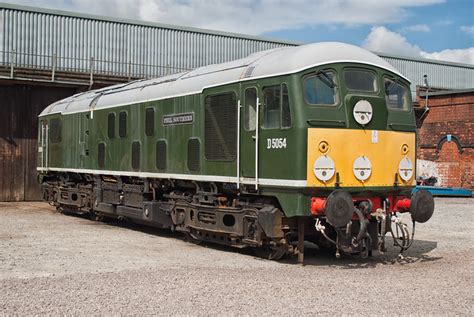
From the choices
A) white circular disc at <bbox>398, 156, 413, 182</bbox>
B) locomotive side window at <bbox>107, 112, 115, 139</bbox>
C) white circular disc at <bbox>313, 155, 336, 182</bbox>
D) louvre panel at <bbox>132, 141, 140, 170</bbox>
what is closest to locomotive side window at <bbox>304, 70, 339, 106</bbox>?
white circular disc at <bbox>313, 155, 336, 182</bbox>

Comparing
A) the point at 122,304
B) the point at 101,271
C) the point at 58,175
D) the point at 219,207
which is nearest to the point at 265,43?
the point at 58,175

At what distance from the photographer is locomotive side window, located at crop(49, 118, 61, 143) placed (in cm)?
1952

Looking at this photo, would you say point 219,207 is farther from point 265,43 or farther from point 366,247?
point 265,43

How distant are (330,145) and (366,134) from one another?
0.77m

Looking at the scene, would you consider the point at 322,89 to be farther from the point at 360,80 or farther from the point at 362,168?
the point at 362,168

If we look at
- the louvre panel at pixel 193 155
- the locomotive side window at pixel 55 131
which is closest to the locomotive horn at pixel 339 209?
the louvre panel at pixel 193 155

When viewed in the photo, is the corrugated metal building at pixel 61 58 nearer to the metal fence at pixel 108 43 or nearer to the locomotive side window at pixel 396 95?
the metal fence at pixel 108 43

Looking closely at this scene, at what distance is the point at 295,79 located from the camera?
9992 millimetres

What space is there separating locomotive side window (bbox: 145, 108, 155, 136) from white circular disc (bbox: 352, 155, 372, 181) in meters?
5.43

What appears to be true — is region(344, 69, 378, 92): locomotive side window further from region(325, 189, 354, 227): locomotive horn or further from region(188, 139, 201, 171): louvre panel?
region(188, 139, 201, 171): louvre panel

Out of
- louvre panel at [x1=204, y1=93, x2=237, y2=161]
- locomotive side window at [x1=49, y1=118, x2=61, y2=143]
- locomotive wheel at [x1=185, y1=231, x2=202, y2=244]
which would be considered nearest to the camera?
louvre panel at [x1=204, y1=93, x2=237, y2=161]

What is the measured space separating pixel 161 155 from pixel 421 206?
564 centimetres

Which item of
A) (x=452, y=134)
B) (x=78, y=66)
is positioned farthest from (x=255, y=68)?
(x=452, y=134)

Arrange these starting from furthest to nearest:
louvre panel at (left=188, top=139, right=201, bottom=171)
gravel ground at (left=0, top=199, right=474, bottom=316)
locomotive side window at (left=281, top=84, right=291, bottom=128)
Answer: louvre panel at (left=188, top=139, right=201, bottom=171) → locomotive side window at (left=281, top=84, right=291, bottom=128) → gravel ground at (left=0, top=199, right=474, bottom=316)
